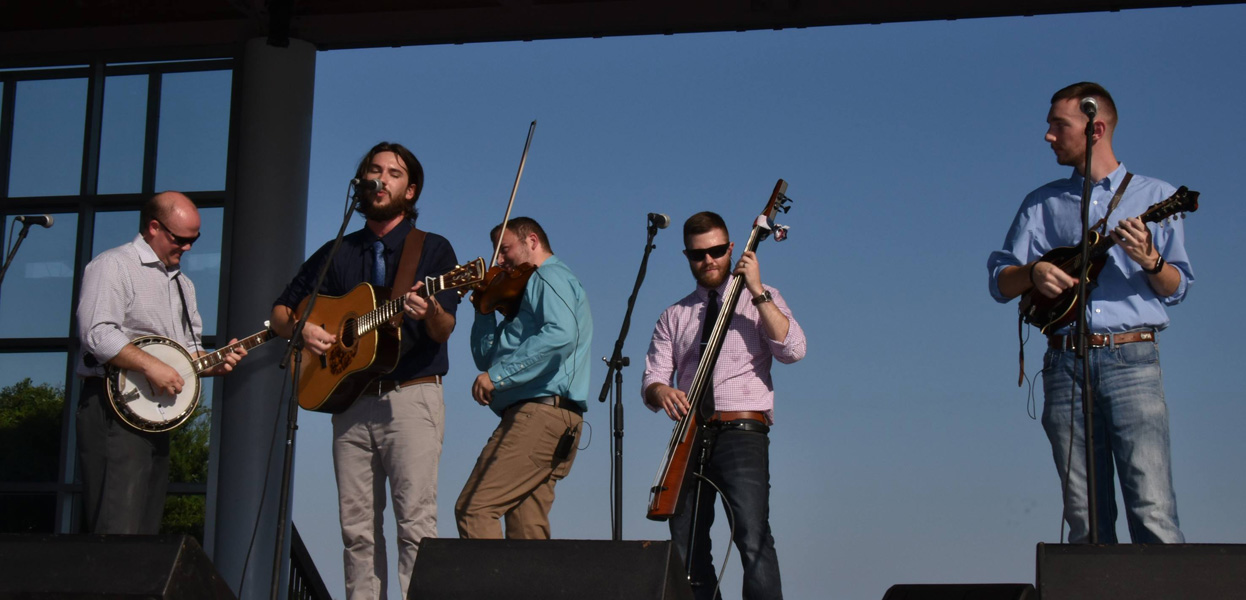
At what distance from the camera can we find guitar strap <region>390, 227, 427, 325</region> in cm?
410

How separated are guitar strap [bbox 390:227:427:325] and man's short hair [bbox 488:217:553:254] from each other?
633 mm

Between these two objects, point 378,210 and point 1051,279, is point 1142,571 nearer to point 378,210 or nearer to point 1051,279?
point 1051,279

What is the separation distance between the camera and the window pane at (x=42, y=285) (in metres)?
6.00

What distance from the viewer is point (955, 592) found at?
3.54 m

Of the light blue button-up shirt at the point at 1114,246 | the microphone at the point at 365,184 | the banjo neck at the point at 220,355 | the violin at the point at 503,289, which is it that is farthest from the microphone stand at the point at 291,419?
the light blue button-up shirt at the point at 1114,246

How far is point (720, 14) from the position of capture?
5852mm

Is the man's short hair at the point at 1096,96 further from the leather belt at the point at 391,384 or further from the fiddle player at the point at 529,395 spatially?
the leather belt at the point at 391,384

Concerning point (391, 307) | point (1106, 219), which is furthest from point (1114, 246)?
point (391, 307)

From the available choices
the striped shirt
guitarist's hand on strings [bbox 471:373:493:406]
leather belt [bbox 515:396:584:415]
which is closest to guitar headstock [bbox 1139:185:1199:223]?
leather belt [bbox 515:396:584:415]

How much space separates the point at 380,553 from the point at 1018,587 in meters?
2.01

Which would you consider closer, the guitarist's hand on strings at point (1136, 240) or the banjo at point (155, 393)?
the guitarist's hand on strings at point (1136, 240)

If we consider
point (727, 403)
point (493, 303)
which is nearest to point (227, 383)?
point (493, 303)

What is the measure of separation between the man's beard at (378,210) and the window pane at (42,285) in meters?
2.55

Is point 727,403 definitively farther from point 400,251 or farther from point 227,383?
point 227,383
